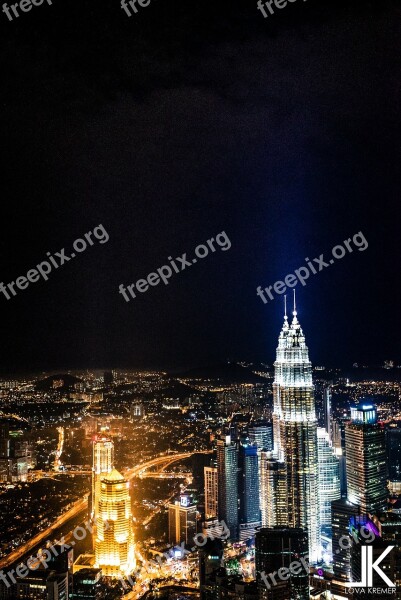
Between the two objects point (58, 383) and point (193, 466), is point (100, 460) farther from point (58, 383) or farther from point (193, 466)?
point (58, 383)

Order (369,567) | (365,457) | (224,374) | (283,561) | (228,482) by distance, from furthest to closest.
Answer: (228,482) → (365,457) → (224,374) → (283,561) → (369,567)

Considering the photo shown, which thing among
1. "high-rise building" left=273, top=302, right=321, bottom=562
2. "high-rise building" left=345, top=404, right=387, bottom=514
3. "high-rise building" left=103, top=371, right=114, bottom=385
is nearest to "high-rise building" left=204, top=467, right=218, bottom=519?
"high-rise building" left=273, top=302, right=321, bottom=562

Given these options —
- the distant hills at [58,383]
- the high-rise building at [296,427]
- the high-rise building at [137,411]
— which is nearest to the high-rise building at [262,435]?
the high-rise building at [296,427]

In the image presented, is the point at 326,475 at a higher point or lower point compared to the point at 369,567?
higher

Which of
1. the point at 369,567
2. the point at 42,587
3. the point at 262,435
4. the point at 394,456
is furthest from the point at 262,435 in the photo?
the point at 42,587

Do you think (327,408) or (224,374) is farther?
(327,408)

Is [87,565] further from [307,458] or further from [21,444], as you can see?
[307,458]

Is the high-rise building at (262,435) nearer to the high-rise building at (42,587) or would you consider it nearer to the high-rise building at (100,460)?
the high-rise building at (100,460)
